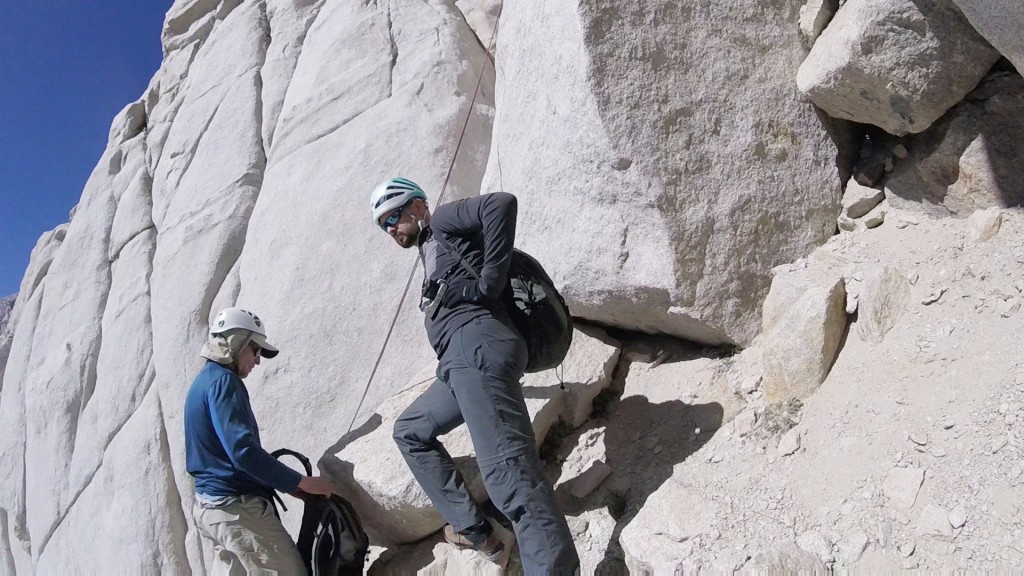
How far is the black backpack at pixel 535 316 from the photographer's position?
13.6 feet

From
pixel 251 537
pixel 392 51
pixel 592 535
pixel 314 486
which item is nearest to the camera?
pixel 592 535

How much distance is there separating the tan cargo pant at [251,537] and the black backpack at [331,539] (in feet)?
0.44

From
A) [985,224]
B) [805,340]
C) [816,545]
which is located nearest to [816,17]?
[985,224]

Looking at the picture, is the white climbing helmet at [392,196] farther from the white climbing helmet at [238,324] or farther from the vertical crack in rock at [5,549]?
the vertical crack in rock at [5,549]

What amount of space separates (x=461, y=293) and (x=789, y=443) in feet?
7.37

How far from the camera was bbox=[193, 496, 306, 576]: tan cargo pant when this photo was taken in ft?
14.8

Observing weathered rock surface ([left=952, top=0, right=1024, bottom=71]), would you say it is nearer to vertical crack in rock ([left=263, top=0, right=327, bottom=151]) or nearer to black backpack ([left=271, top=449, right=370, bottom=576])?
black backpack ([left=271, top=449, right=370, bottom=576])

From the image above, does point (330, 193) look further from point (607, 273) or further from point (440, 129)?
point (607, 273)

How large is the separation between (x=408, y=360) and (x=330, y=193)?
2.82 metres

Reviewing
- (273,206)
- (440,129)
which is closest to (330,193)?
(273,206)

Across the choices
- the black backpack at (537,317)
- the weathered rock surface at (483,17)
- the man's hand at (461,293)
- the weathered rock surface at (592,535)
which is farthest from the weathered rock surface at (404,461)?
the weathered rock surface at (483,17)

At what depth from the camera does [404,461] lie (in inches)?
193

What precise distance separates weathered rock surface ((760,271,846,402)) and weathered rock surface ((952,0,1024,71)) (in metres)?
1.65

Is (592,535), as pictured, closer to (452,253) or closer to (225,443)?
(452,253)
